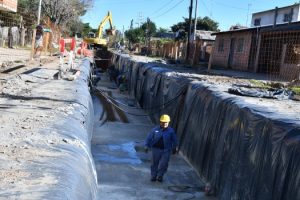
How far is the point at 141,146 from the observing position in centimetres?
1266

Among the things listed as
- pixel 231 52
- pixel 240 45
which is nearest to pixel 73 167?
pixel 240 45

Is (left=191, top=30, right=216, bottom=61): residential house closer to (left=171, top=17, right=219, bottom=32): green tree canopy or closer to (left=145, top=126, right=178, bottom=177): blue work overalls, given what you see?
(left=171, top=17, right=219, bottom=32): green tree canopy

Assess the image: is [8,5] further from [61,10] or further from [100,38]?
[61,10]

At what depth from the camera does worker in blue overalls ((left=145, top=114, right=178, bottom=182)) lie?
30.4 ft

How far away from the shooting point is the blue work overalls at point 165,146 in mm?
9266

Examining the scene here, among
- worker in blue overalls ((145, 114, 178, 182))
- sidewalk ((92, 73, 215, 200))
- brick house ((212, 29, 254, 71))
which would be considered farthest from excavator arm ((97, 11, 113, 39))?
worker in blue overalls ((145, 114, 178, 182))

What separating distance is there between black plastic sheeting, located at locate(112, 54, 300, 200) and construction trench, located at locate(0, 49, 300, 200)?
0.05ft

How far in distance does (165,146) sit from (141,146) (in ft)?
11.2

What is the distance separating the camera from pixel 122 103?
808 inches

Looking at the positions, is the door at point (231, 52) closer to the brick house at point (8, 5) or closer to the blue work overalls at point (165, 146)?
the brick house at point (8, 5)

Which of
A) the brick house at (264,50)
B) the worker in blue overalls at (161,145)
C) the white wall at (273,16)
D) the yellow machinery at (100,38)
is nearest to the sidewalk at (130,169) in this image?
the worker in blue overalls at (161,145)

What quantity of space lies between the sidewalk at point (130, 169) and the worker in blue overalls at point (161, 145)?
26 cm

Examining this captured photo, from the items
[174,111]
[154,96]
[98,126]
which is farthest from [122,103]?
[174,111]

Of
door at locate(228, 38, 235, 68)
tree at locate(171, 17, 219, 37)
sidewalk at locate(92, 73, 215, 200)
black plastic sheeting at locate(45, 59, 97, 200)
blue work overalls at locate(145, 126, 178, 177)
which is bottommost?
sidewalk at locate(92, 73, 215, 200)
